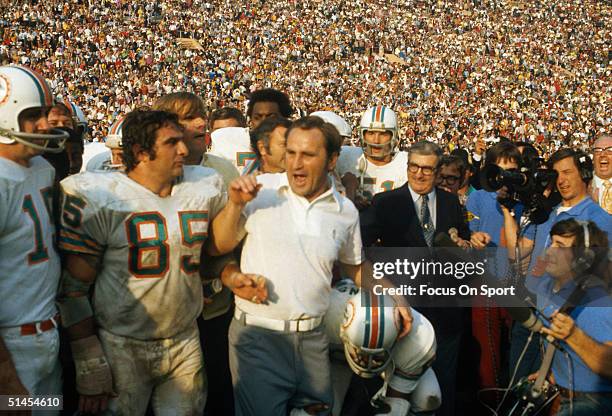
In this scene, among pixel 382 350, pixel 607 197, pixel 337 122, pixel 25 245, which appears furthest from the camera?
pixel 607 197

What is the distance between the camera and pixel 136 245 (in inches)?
115

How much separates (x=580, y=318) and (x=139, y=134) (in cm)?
240

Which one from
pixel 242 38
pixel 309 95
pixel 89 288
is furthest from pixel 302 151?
pixel 242 38

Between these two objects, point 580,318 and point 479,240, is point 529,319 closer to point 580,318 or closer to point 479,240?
point 580,318

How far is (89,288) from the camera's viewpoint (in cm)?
306

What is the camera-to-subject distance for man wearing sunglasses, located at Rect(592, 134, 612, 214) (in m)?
6.29

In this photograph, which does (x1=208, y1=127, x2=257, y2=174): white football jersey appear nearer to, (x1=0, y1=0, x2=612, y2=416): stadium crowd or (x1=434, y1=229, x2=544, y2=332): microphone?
(x1=0, y1=0, x2=612, y2=416): stadium crowd

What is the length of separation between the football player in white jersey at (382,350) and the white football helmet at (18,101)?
5.31ft

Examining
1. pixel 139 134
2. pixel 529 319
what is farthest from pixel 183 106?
pixel 529 319

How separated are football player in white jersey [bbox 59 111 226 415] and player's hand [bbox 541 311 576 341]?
69.6 inches

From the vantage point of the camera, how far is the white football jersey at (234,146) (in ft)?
16.6

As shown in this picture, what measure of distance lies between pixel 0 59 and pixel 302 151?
784 inches

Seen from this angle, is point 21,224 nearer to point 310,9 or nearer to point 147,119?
point 147,119

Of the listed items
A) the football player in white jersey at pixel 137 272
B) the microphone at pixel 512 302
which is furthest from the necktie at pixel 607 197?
the football player in white jersey at pixel 137 272
